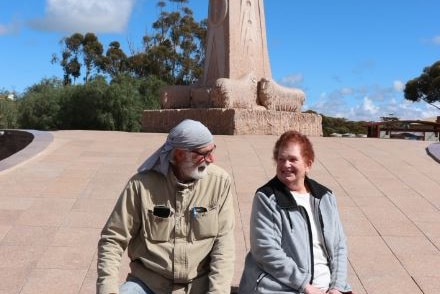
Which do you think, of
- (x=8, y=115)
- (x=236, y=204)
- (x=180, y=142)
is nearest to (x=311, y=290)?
(x=180, y=142)

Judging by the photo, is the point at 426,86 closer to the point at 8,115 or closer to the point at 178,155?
the point at 8,115

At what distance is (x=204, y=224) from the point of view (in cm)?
262

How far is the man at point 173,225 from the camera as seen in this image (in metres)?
2.58

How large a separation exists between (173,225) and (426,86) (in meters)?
38.7

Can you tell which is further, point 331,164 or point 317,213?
point 331,164

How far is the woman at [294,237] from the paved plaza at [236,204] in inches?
51.9

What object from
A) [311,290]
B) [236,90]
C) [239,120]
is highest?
[236,90]

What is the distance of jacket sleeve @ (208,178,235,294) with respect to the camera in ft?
8.54

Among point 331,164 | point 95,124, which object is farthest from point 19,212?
point 95,124

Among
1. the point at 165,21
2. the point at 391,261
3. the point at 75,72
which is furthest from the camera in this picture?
the point at 75,72

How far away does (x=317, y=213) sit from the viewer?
2891 millimetres

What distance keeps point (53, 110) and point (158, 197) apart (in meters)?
21.0

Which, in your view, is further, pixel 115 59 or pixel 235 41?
pixel 115 59

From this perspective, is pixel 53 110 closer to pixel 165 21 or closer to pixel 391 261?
pixel 165 21
